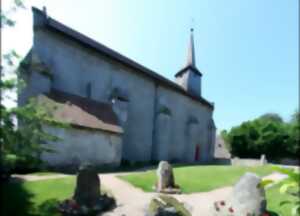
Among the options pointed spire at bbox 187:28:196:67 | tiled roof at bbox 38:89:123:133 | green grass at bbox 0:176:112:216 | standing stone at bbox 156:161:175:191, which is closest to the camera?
green grass at bbox 0:176:112:216

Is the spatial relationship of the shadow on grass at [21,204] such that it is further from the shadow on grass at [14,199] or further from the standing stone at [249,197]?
the standing stone at [249,197]

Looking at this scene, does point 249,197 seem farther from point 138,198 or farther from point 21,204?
point 21,204

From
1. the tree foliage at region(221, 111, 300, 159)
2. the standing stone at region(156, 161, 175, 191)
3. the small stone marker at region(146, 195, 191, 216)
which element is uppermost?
the tree foliage at region(221, 111, 300, 159)

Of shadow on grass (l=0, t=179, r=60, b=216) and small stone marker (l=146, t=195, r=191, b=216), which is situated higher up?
small stone marker (l=146, t=195, r=191, b=216)

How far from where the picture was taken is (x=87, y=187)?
1040cm

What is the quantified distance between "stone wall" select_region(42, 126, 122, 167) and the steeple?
21020 millimetres

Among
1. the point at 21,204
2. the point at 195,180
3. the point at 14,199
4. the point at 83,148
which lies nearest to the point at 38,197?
the point at 14,199

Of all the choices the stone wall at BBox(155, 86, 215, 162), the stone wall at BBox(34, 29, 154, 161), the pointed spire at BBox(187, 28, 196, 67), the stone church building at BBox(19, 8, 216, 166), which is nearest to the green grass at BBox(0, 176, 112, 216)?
the stone church building at BBox(19, 8, 216, 166)

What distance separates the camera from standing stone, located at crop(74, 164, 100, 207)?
10172mm

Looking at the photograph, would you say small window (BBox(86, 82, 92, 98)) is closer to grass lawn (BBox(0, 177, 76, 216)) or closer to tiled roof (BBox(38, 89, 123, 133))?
tiled roof (BBox(38, 89, 123, 133))

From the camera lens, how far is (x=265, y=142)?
1651 inches

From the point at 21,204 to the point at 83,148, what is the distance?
31.0 ft

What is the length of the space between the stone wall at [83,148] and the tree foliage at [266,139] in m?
27.4

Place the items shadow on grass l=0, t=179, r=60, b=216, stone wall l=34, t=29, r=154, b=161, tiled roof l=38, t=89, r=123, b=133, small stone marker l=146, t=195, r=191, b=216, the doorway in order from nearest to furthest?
small stone marker l=146, t=195, r=191, b=216 → shadow on grass l=0, t=179, r=60, b=216 → tiled roof l=38, t=89, r=123, b=133 → stone wall l=34, t=29, r=154, b=161 → the doorway
